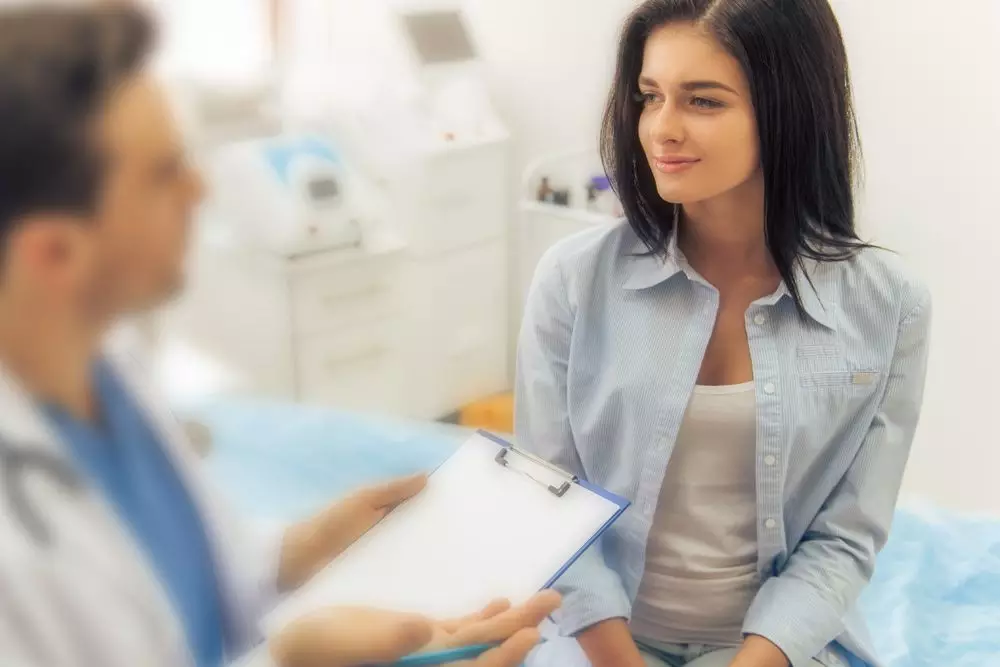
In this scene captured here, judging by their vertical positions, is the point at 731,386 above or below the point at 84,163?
below

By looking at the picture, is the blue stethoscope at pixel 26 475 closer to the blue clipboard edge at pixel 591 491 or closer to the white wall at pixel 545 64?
the blue clipboard edge at pixel 591 491

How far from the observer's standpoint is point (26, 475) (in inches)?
8.0

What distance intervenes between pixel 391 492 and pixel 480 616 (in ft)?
0.22

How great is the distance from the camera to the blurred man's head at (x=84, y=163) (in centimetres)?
19

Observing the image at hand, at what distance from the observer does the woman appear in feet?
2.40

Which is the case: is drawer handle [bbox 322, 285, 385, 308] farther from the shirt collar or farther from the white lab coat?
the white lab coat

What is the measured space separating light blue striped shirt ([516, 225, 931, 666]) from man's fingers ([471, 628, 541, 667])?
0.41 m

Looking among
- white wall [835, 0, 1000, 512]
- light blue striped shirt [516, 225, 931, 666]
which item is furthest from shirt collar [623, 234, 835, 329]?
white wall [835, 0, 1000, 512]

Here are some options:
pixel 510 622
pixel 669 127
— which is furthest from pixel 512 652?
pixel 669 127

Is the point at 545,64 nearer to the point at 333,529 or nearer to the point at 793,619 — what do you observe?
the point at 793,619

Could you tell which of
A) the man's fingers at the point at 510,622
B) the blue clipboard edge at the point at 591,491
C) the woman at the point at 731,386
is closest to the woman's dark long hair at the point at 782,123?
the woman at the point at 731,386

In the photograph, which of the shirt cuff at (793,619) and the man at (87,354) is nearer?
the man at (87,354)

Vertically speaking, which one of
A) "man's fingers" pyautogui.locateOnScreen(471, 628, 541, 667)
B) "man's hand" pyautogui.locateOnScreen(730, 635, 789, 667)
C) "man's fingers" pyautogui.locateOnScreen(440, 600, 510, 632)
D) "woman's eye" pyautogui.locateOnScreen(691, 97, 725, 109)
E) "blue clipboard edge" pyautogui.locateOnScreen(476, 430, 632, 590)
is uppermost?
"woman's eye" pyautogui.locateOnScreen(691, 97, 725, 109)

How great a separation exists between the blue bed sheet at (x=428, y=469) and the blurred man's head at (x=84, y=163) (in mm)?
76
